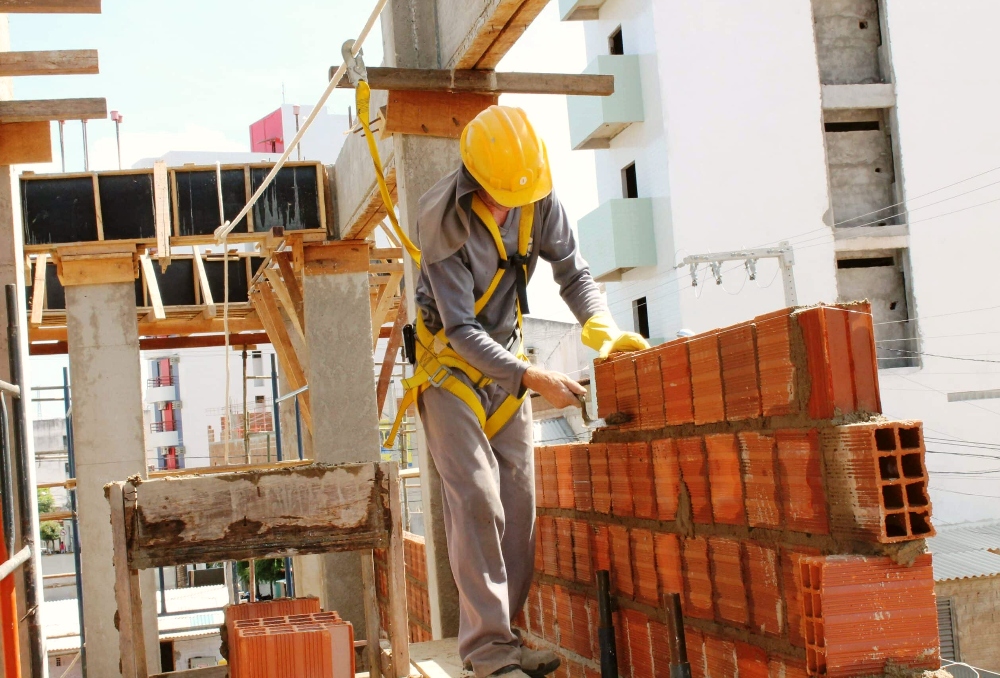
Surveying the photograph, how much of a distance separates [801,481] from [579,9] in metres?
27.9

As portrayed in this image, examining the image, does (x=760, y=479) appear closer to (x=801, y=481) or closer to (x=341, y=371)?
(x=801, y=481)

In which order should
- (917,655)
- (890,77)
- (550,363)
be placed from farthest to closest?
(550,363) → (890,77) → (917,655)

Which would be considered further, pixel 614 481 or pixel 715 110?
pixel 715 110

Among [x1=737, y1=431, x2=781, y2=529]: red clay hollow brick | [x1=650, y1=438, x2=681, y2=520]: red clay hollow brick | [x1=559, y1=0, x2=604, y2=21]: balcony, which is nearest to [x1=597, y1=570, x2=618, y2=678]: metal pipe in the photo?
[x1=650, y1=438, x2=681, y2=520]: red clay hollow brick

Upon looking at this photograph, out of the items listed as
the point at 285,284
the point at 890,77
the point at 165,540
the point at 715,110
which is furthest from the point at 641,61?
the point at 165,540

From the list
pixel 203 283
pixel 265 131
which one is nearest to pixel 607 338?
pixel 203 283

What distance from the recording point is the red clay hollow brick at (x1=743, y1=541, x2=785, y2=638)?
2553 millimetres

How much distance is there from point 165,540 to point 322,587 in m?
5.96

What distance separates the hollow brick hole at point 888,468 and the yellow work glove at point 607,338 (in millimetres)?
1181

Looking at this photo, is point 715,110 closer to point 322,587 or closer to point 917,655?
point 322,587

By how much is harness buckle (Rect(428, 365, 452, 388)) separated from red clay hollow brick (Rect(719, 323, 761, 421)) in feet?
3.30

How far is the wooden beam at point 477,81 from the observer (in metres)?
4.78

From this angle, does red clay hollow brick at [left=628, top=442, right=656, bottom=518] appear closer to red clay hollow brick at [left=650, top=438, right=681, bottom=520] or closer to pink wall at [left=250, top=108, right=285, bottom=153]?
red clay hollow brick at [left=650, top=438, right=681, bottom=520]

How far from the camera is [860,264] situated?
2536 cm
